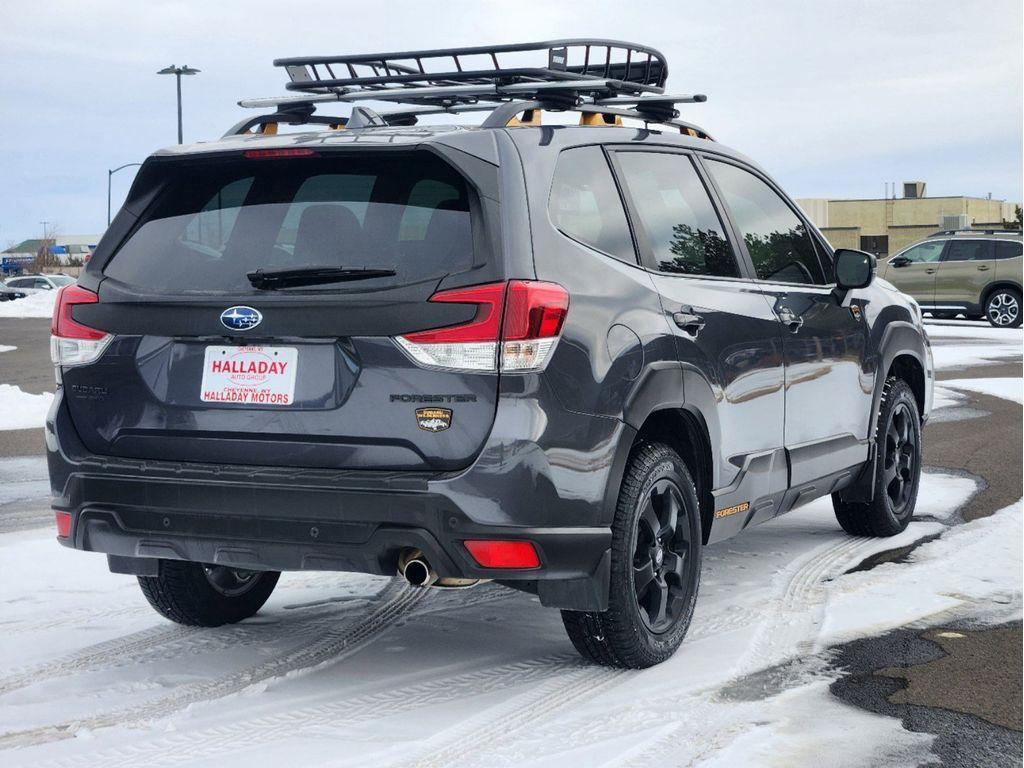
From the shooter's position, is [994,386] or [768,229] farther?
[994,386]

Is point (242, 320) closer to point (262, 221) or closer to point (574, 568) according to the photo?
point (262, 221)

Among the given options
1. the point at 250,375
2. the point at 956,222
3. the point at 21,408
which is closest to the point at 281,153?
the point at 250,375

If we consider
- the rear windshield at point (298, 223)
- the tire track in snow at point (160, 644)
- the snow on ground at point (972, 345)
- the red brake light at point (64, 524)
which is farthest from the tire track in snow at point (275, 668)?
the snow on ground at point (972, 345)

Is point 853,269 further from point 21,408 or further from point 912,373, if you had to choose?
point 21,408

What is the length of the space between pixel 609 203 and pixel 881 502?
290 cm

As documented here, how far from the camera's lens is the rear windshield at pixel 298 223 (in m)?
4.47

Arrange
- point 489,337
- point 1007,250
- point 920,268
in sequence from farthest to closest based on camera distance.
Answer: point 920,268 → point 1007,250 → point 489,337

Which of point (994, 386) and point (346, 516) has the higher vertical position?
point (346, 516)

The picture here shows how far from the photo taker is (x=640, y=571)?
4906 mm

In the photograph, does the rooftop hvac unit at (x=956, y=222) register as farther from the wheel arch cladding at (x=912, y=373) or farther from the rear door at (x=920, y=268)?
the wheel arch cladding at (x=912, y=373)

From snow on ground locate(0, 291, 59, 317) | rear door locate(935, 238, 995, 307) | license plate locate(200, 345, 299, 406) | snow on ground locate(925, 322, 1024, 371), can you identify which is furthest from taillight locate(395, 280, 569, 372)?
snow on ground locate(0, 291, 59, 317)

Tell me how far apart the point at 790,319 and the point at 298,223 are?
2386 millimetres

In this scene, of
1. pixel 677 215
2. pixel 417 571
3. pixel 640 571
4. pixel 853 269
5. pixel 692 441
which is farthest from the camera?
pixel 853 269

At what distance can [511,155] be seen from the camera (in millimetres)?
4625
